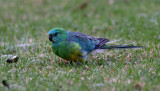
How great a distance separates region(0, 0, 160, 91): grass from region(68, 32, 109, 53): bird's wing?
0.81ft

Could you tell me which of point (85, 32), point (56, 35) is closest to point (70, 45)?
point (56, 35)

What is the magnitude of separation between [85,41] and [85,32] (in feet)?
7.01

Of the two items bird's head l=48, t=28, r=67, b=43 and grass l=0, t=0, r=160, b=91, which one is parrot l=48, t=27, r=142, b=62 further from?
grass l=0, t=0, r=160, b=91

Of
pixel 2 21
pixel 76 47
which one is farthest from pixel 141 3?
pixel 76 47

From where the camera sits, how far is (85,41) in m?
4.43

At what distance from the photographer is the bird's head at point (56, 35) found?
4.20 metres

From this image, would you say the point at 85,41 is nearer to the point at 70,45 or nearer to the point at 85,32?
the point at 70,45

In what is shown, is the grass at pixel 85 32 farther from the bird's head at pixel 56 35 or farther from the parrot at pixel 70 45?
the bird's head at pixel 56 35

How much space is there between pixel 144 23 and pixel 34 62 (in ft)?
11.3

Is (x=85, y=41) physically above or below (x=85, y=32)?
below

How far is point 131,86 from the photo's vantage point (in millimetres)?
3113

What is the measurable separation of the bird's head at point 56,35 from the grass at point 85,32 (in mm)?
415

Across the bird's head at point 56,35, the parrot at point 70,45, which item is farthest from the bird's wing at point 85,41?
the bird's head at point 56,35

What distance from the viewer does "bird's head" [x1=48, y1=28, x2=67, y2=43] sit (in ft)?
13.8
